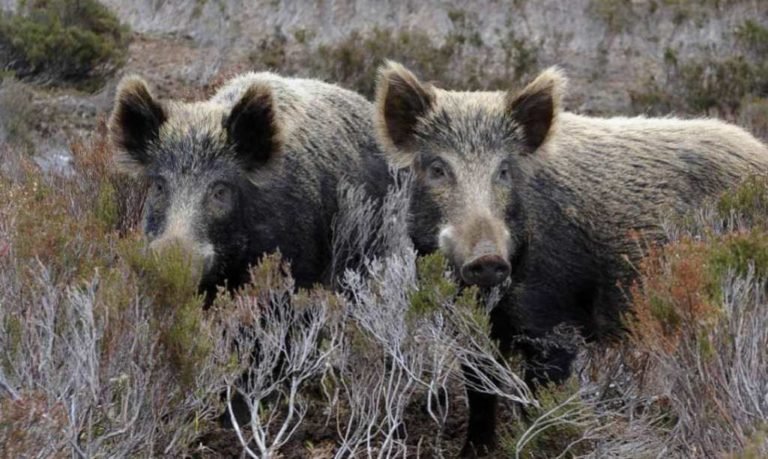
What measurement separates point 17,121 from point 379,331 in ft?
26.3

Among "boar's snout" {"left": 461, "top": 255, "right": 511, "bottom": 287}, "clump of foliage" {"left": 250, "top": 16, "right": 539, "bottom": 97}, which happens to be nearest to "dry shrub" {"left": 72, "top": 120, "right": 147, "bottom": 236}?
"boar's snout" {"left": 461, "top": 255, "right": 511, "bottom": 287}

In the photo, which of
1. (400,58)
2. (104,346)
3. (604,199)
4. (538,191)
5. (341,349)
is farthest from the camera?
(400,58)

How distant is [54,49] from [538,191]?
11377mm

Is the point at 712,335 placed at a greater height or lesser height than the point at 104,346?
greater

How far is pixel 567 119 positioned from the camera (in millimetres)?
6441

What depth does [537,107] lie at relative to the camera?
5602 mm

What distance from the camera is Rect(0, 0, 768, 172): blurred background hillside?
46.9ft

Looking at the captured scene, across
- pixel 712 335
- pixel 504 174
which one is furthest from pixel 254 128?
pixel 712 335

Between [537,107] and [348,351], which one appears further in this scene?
[537,107]

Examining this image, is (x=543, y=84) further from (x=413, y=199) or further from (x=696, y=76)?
(x=696, y=76)

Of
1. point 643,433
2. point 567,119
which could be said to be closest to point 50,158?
point 567,119

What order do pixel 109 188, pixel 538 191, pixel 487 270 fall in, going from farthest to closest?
pixel 109 188
pixel 538 191
pixel 487 270

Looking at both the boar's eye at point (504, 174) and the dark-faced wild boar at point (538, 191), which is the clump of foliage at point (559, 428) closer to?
the dark-faced wild boar at point (538, 191)

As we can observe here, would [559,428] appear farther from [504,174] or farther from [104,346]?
→ [104,346]
